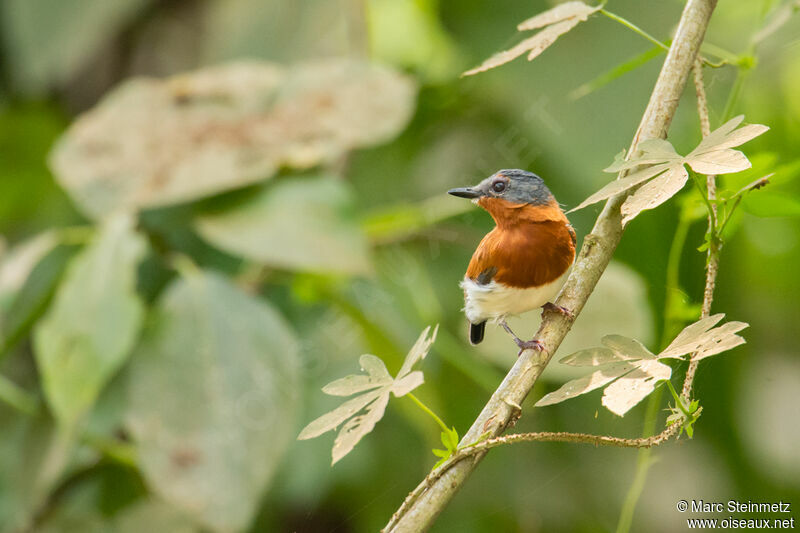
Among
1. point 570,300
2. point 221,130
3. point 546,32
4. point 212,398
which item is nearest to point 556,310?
point 570,300

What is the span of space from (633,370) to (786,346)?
0.65 feet

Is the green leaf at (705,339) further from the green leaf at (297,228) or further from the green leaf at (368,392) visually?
the green leaf at (297,228)

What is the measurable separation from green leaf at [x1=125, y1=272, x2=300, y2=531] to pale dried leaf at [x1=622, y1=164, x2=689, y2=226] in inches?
23.4

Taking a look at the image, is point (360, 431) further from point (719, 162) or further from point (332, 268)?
point (332, 268)

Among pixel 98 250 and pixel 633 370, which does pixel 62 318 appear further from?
pixel 633 370

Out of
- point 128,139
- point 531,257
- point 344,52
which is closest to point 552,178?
point 531,257

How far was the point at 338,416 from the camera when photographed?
0.25 meters

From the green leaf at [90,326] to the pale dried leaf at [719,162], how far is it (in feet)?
2.20

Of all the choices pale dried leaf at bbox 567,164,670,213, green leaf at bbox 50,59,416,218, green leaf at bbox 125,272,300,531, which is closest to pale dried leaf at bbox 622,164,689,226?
pale dried leaf at bbox 567,164,670,213

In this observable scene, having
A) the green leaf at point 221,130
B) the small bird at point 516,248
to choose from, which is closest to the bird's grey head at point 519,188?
the small bird at point 516,248

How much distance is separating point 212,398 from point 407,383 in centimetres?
61

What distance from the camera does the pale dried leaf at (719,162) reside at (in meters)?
0.23

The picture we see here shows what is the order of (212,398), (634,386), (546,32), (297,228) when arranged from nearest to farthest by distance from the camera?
(634,386)
(546,32)
(212,398)
(297,228)

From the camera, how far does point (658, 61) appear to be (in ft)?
1.29
